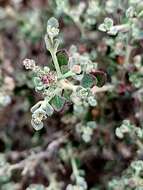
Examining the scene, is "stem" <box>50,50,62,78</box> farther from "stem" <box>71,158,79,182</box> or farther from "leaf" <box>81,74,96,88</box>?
"stem" <box>71,158,79,182</box>

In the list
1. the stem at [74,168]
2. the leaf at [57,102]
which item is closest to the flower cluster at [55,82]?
the leaf at [57,102]

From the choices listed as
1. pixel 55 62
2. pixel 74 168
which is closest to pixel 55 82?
pixel 55 62

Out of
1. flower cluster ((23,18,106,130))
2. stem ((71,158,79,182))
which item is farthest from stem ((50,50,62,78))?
stem ((71,158,79,182))

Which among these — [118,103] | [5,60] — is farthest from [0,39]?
[118,103]

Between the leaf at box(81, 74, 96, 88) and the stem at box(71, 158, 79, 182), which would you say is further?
the stem at box(71, 158, 79, 182)

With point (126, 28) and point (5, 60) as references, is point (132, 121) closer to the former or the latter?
point (126, 28)

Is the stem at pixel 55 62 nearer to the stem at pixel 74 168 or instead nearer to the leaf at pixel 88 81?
the leaf at pixel 88 81

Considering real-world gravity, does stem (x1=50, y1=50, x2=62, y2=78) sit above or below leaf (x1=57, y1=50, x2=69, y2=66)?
below
